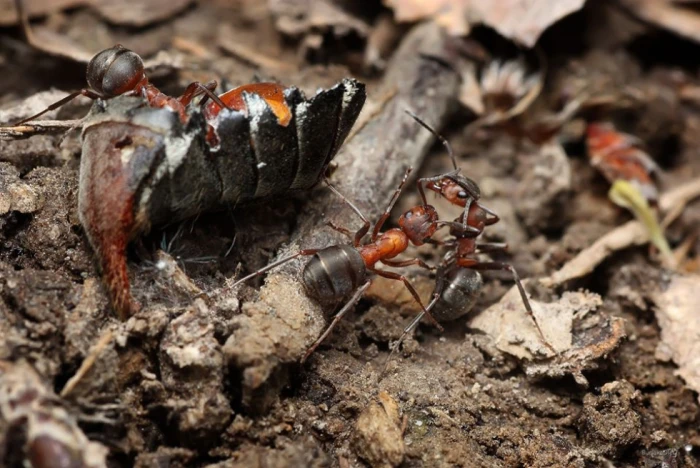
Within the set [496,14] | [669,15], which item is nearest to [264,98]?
[496,14]

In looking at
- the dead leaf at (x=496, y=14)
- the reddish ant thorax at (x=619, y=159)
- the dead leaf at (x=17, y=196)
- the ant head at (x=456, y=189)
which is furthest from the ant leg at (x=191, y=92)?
the reddish ant thorax at (x=619, y=159)

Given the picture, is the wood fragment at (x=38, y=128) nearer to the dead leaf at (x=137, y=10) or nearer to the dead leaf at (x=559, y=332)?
the dead leaf at (x=137, y=10)

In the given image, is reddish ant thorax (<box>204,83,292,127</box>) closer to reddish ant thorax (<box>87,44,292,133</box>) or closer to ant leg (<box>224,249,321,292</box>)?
reddish ant thorax (<box>87,44,292,133</box>)

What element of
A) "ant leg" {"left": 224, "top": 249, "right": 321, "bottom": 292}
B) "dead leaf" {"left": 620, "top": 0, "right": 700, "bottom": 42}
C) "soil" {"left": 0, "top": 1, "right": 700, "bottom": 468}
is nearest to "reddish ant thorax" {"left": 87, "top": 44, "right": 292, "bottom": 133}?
"soil" {"left": 0, "top": 1, "right": 700, "bottom": 468}

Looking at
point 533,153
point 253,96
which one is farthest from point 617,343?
point 253,96

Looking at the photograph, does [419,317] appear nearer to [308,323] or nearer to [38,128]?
[308,323]

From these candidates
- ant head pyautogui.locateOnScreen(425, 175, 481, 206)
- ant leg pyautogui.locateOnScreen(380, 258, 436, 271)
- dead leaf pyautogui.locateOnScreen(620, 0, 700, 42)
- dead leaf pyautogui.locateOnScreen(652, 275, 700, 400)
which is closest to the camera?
dead leaf pyautogui.locateOnScreen(652, 275, 700, 400)
